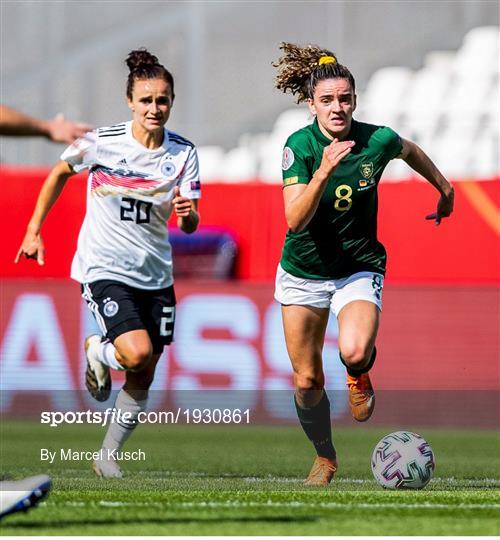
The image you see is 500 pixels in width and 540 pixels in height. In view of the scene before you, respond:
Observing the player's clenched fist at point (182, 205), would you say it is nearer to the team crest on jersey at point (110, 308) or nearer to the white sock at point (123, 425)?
the team crest on jersey at point (110, 308)

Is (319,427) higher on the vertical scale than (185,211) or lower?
lower

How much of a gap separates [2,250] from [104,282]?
6.70 m

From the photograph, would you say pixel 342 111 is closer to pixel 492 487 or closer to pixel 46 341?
pixel 492 487

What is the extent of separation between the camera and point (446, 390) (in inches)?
507

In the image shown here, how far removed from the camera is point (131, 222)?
7.96 meters

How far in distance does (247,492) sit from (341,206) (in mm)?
1676

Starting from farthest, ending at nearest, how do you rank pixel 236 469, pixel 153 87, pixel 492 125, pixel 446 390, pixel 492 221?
1. pixel 492 125
2. pixel 492 221
3. pixel 446 390
4. pixel 236 469
5. pixel 153 87

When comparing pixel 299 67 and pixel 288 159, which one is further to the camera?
pixel 299 67

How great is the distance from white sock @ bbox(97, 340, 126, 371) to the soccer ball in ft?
5.45

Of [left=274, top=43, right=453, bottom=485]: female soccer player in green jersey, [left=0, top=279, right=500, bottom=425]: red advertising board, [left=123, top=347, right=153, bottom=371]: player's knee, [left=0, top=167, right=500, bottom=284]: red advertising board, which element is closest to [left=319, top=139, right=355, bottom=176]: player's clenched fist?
[left=274, top=43, right=453, bottom=485]: female soccer player in green jersey

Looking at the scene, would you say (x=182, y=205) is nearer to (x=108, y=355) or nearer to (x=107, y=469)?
(x=108, y=355)

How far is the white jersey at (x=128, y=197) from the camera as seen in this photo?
7953 mm

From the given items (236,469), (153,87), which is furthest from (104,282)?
(236,469)

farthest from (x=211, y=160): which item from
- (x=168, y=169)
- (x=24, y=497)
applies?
(x=24, y=497)
